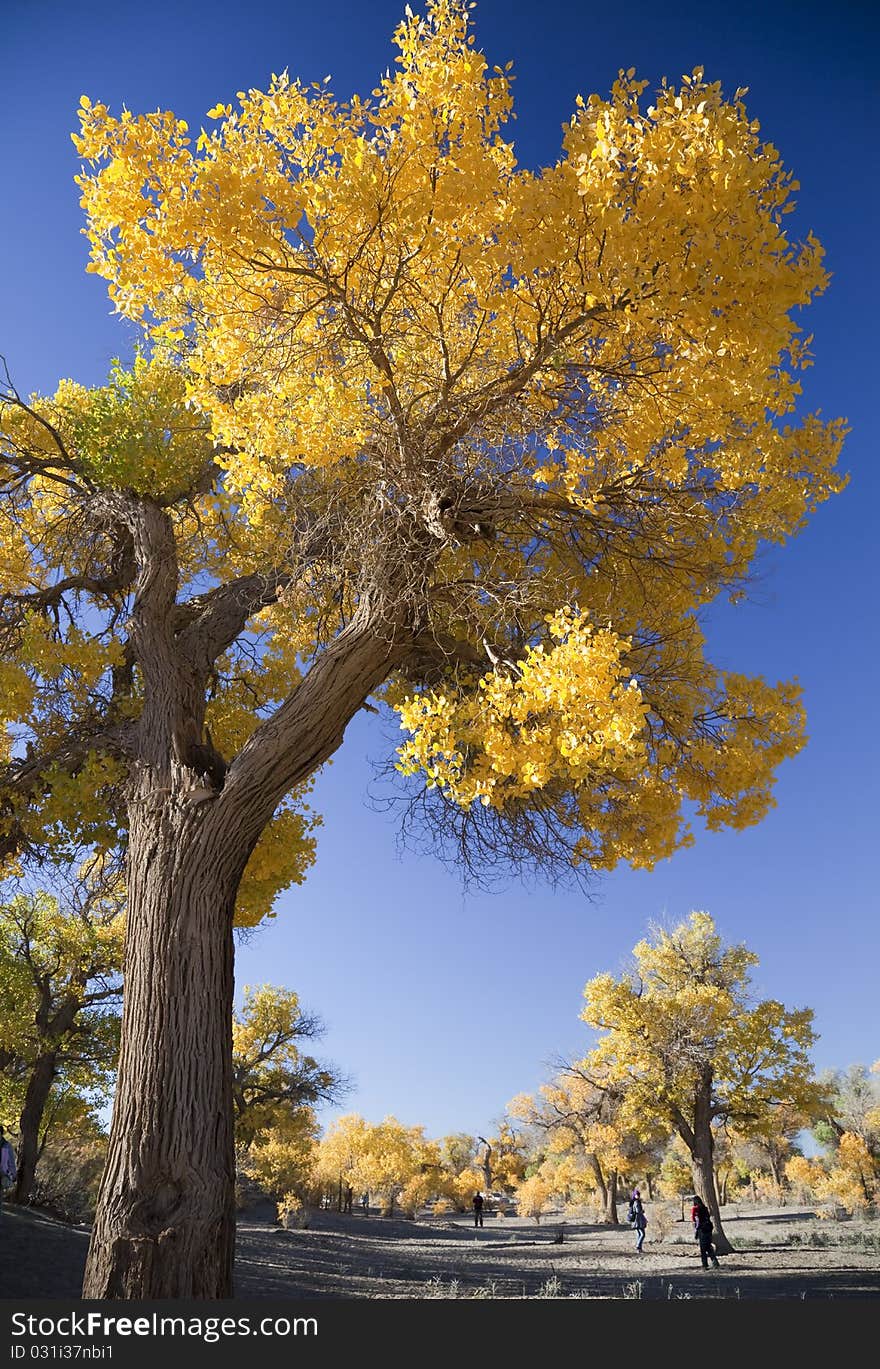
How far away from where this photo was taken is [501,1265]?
16.9 m

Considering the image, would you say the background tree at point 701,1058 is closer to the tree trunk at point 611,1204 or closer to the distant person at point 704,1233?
the distant person at point 704,1233

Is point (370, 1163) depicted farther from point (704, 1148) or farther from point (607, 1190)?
point (704, 1148)

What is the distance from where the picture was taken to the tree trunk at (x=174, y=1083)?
4.29 m

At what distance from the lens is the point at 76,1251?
11.9 metres

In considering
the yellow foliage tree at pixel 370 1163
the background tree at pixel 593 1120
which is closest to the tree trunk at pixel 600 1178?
the background tree at pixel 593 1120

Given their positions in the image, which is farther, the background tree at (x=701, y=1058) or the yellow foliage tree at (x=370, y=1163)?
the yellow foliage tree at (x=370, y=1163)

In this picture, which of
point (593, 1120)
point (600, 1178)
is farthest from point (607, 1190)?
point (593, 1120)

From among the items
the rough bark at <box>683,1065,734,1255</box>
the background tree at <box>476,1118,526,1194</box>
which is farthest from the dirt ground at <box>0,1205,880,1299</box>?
the background tree at <box>476,1118,526,1194</box>

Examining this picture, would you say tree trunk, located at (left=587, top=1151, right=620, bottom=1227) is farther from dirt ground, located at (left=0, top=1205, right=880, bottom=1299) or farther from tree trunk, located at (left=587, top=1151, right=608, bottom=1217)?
dirt ground, located at (left=0, top=1205, right=880, bottom=1299)

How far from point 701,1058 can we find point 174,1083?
17.7 metres

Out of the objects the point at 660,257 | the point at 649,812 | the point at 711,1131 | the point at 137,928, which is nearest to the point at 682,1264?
the point at 711,1131

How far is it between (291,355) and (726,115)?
9.15ft

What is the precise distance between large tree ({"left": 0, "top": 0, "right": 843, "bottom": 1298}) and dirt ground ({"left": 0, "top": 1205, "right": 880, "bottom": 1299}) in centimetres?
678

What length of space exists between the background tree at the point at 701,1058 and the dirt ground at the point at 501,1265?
2.78m
